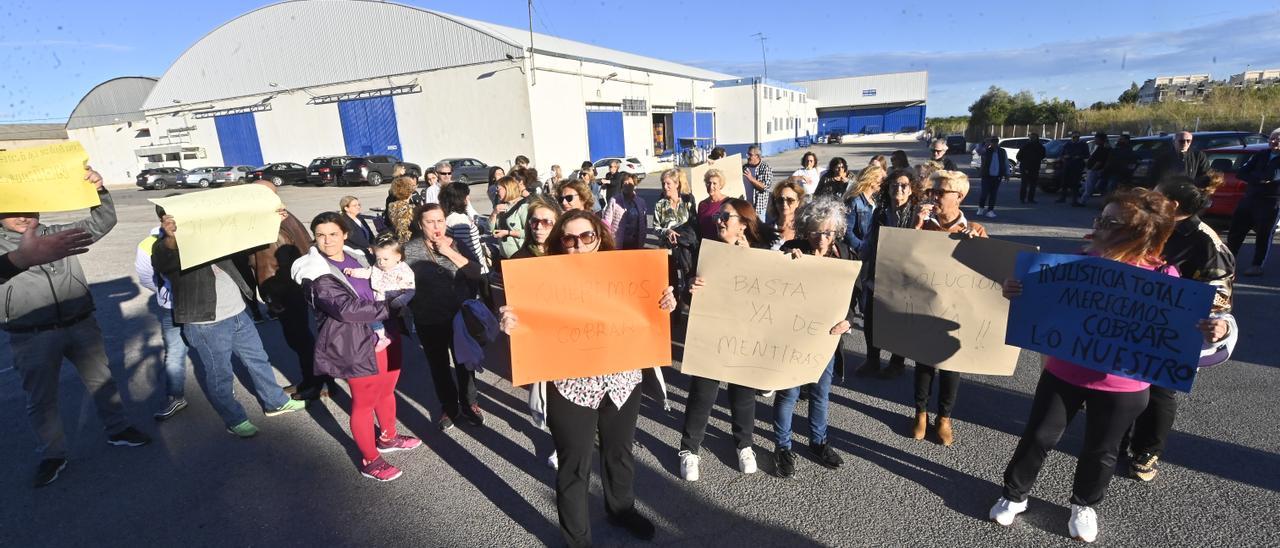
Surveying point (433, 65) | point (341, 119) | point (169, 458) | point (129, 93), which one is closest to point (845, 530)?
point (169, 458)

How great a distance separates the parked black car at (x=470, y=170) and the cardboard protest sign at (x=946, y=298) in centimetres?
2378

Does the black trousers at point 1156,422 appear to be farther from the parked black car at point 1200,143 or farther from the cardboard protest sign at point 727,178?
the parked black car at point 1200,143

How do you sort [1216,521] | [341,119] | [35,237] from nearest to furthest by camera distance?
[1216,521] < [35,237] < [341,119]

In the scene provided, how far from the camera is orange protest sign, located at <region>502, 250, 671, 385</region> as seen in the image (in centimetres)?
255

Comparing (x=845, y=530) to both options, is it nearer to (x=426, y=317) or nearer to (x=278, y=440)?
(x=426, y=317)

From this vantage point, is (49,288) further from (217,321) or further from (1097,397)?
(1097,397)

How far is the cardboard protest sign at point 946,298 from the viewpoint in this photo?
3086mm

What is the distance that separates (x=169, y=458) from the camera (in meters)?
3.83

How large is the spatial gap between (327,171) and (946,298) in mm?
28536

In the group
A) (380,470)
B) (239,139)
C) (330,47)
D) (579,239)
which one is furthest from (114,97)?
(579,239)

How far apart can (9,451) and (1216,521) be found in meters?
7.54

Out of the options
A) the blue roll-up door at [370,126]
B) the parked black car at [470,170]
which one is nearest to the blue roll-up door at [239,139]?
the blue roll-up door at [370,126]

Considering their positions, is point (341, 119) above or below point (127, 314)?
above

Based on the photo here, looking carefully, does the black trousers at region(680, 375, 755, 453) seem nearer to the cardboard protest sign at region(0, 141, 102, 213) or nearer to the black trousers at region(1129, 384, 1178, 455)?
the black trousers at region(1129, 384, 1178, 455)
